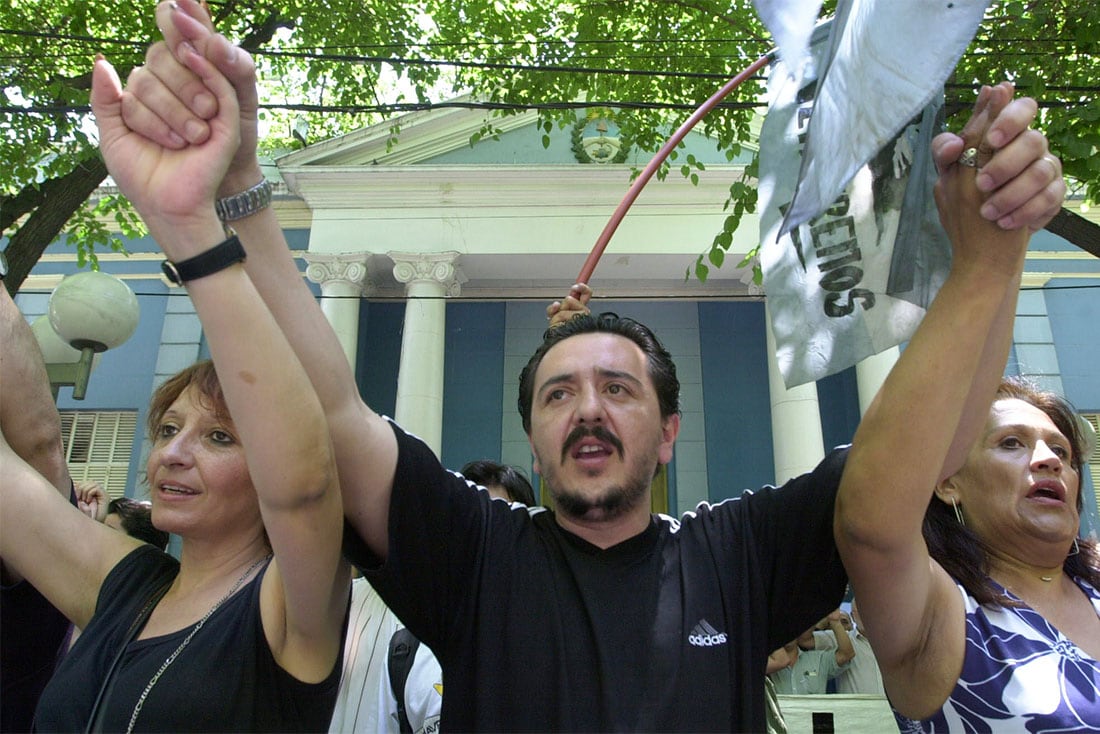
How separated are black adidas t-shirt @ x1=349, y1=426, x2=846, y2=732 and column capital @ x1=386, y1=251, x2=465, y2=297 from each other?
9581mm

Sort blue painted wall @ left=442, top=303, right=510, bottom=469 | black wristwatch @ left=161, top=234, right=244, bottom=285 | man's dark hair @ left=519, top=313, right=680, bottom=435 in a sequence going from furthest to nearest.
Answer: blue painted wall @ left=442, top=303, right=510, bottom=469 < man's dark hair @ left=519, top=313, right=680, bottom=435 < black wristwatch @ left=161, top=234, right=244, bottom=285

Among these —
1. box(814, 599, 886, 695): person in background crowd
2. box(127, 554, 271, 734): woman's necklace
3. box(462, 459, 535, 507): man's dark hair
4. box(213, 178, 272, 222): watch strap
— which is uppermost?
box(462, 459, 535, 507): man's dark hair

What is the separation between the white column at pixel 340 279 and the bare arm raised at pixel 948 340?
10.0 m

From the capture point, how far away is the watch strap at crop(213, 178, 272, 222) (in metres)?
1.42

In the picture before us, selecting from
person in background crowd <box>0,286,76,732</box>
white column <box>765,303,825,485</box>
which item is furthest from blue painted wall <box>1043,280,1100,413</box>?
person in background crowd <box>0,286,76,732</box>

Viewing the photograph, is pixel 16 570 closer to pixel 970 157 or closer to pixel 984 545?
pixel 970 157

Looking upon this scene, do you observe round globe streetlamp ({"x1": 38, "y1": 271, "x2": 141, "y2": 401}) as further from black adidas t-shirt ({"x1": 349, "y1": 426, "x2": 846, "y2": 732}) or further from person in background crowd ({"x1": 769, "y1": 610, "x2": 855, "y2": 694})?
person in background crowd ({"x1": 769, "y1": 610, "x2": 855, "y2": 694})

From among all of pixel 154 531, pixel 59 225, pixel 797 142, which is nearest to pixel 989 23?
pixel 797 142

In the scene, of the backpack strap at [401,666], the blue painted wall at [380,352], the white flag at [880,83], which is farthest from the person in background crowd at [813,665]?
the blue painted wall at [380,352]

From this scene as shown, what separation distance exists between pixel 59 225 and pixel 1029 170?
720 centimetres

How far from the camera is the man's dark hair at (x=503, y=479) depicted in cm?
376

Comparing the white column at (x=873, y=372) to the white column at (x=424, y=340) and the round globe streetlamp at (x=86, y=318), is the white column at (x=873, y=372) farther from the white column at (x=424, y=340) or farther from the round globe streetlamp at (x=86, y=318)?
the round globe streetlamp at (x=86, y=318)

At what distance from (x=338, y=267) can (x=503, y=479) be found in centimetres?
805

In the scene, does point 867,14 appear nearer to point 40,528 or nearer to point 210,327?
point 210,327
